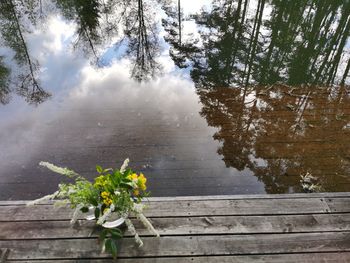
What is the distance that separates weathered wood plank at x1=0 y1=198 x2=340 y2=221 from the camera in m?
2.47

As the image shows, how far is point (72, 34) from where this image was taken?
301 inches

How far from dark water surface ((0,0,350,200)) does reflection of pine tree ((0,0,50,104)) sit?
1.3 inches

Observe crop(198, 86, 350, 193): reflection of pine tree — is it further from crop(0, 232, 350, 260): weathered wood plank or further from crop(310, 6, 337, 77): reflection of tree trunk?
crop(310, 6, 337, 77): reflection of tree trunk

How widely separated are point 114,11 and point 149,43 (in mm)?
2561

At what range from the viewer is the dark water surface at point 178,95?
3736mm

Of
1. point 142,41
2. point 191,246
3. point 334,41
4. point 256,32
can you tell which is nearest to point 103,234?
point 191,246

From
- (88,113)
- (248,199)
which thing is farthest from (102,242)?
(88,113)

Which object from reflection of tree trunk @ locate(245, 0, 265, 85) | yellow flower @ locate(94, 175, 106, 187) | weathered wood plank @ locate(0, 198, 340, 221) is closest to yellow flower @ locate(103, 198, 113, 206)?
yellow flower @ locate(94, 175, 106, 187)

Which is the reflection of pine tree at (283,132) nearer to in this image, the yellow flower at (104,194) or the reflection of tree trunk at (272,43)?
the reflection of tree trunk at (272,43)

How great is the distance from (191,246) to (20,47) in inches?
261

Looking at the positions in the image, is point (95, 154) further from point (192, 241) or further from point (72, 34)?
point (72, 34)

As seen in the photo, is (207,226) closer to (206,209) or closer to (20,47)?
(206,209)

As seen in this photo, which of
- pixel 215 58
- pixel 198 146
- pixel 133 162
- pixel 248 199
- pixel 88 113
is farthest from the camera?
pixel 215 58

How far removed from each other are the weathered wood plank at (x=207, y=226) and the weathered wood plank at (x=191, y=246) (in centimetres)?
5
